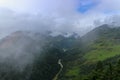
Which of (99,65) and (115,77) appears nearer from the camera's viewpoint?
(115,77)

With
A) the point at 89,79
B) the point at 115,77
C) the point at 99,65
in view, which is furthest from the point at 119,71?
the point at 99,65

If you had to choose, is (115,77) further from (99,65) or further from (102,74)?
(99,65)

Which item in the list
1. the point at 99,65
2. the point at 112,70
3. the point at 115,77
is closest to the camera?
the point at 115,77

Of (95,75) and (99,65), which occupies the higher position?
(95,75)

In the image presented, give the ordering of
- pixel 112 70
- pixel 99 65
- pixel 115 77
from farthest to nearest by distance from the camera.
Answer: pixel 99 65
pixel 112 70
pixel 115 77

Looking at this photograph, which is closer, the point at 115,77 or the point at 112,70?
the point at 115,77

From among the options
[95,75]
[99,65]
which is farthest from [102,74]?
[99,65]

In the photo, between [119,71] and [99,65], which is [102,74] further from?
[99,65]

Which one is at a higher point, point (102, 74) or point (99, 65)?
point (102, 74)
